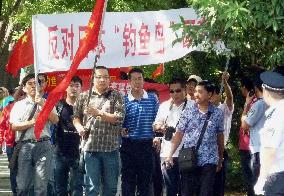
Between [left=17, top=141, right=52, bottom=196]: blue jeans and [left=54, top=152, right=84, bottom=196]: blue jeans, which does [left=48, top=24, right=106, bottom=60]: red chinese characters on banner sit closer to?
[left=54, top=152, right=84, bottom=196]: blue jeans

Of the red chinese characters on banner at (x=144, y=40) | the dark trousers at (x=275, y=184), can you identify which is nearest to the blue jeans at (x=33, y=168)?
the red chinese characters on banner at (x=144, y=40)

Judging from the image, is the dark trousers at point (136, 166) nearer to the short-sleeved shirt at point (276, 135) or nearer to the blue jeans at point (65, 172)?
the blue jeans at point (65, 172)

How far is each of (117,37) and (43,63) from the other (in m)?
1.20

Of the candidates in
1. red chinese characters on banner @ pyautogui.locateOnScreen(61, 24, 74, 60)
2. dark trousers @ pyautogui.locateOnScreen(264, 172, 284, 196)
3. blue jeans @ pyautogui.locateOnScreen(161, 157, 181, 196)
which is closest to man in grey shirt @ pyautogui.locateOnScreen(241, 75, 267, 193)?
blue jeans @ pyautogui.locateOnScreen(161, 157, 181, 196)

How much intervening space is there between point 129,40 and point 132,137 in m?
1.96

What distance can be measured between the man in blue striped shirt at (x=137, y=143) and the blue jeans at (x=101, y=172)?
0.67 meters

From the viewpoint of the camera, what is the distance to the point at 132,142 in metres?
11.3

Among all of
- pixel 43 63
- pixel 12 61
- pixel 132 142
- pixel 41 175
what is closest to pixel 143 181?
pixel 132 142

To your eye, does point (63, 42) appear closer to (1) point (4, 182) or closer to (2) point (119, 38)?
(2) point (119, 38)

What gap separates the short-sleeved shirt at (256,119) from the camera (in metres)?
10.1

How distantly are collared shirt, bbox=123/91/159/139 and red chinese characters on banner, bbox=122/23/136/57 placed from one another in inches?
53.5

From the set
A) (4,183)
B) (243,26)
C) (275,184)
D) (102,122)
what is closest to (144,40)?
(102,122)

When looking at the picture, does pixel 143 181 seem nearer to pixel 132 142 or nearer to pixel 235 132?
pixel 132 142

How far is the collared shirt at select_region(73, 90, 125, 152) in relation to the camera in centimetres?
1052
